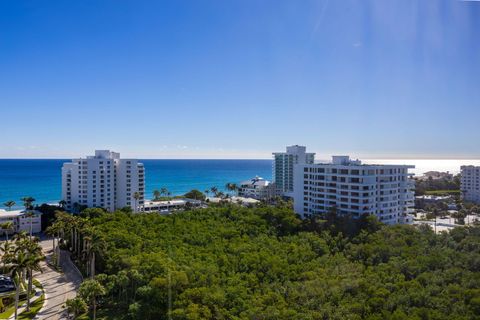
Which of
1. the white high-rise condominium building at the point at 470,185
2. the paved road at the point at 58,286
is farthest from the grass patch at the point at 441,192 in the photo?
the paved road at the point at 58,286

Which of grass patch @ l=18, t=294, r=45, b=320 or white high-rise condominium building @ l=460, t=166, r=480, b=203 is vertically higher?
white high-rise condominium building @ l=460, t=166, r=480, b=203

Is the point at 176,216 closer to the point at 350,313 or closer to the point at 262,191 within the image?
the point at 350,313

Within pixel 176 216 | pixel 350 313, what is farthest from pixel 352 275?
pixel 176 216

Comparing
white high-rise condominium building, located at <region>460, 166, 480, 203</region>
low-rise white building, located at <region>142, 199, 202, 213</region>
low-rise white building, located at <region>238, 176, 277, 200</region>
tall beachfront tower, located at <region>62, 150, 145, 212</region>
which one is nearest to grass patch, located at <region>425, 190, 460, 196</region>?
white high-rise condominium building, located at <region>460, 166, 480, 203</region>

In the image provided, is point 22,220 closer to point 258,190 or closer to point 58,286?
point 58,286

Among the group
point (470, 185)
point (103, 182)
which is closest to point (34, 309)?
point (103, 182)

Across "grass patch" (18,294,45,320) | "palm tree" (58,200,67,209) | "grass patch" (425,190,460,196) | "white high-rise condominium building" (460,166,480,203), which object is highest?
"white high-rise condominium building" (460,166,480,203)

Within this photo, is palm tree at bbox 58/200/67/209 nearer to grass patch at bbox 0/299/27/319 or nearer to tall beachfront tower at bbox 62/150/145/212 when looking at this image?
tall beachfront tower at bbox 62/150/145/212
